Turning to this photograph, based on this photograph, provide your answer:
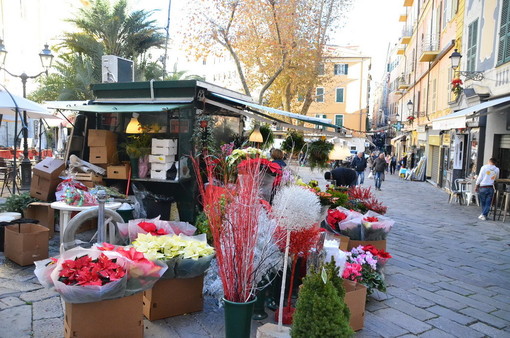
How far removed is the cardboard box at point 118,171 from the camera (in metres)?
6.93

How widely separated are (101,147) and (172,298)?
4.06m

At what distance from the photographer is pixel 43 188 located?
6.40 meters

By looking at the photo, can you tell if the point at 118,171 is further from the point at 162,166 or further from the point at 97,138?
the point at 162,166

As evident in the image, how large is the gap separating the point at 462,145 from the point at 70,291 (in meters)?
14.7

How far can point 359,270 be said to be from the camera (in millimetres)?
4172

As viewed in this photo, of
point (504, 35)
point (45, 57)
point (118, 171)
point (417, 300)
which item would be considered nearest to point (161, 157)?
point (118, 171)

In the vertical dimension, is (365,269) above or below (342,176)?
below

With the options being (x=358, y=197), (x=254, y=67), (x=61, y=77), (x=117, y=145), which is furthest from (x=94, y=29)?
(x=358, y=197)

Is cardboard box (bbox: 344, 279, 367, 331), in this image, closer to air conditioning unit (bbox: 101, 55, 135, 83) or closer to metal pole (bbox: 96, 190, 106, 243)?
metal pole (bbox: 96, 190, 106, 243)

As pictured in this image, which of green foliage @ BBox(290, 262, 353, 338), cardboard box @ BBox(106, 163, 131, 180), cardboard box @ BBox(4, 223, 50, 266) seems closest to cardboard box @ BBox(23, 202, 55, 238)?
cardboard box @ BBox(4, 223, 50, 266)

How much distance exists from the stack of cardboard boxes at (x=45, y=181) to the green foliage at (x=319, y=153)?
4.41 meters

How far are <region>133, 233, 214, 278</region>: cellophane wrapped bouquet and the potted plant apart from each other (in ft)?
10.4

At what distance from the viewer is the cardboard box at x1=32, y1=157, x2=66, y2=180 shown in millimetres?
6336

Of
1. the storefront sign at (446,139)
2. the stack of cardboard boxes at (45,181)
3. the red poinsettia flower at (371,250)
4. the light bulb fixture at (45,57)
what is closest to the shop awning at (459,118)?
the storefront sign at (446,139)
